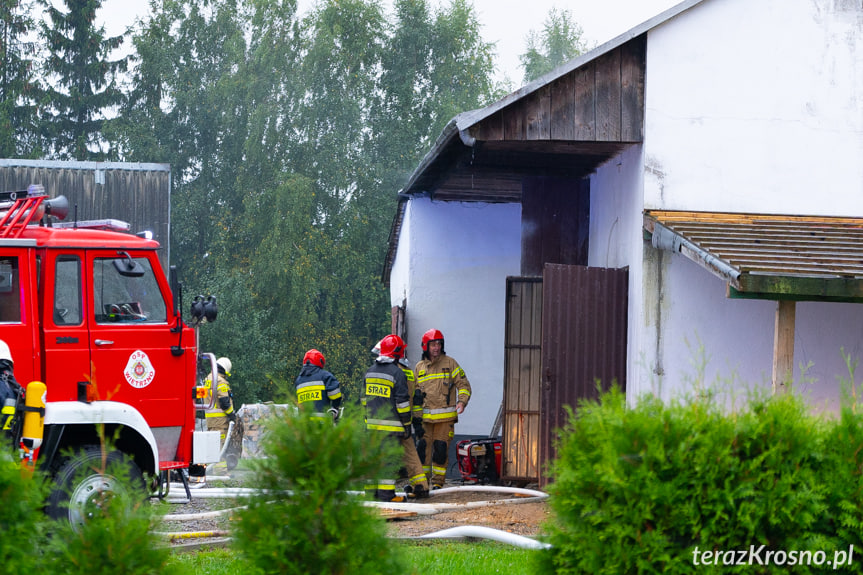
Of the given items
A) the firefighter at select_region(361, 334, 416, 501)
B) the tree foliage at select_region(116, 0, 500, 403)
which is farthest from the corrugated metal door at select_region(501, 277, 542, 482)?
the tree foliage at select_region(116, 0, 500, 403)

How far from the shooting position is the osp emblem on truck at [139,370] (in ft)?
25.9

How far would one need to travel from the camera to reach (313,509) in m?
3.58

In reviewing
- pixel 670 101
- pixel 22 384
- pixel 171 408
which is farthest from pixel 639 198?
pixel 22 384

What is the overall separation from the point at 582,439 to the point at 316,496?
3.70 ft

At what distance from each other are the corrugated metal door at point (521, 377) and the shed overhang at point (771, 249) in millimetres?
3267

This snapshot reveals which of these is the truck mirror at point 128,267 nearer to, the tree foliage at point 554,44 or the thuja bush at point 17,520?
the thuja bush at point 17,520

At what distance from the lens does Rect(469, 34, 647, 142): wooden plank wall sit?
10.1 metres

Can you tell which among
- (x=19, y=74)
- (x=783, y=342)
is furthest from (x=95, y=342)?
(x=19, y=74)

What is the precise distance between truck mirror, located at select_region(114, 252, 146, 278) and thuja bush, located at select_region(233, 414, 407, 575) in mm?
4476

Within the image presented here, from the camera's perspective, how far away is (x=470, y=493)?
11555 millimetres

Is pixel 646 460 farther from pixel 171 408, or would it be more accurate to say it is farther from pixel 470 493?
pixel 470 493

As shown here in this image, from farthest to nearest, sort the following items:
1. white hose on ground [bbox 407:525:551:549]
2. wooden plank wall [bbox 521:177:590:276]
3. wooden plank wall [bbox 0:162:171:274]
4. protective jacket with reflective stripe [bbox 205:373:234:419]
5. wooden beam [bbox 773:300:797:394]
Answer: wooden plank wall [bbox 0:162:171:274]
protective jacket with reflective stripe [bbox 205:373:234:419]
wooden plank wall [bbox 521:177:590:276]
wooden beam [bbox 773:300:797:394]
white hose on ground [bbox 407:525:551:549]

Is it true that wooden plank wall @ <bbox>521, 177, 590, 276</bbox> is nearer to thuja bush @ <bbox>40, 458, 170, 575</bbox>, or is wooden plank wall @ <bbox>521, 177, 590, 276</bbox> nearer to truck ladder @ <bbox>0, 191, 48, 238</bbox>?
truck ladder @ <bbox>0, 191, 48, 238</bbox>

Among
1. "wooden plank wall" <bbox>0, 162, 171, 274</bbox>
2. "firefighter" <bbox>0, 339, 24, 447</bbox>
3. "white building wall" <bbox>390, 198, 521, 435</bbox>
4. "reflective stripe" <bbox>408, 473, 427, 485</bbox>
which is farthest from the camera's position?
"wooden plank wall" <bbox>0, 162, 171, 274</bbox>
